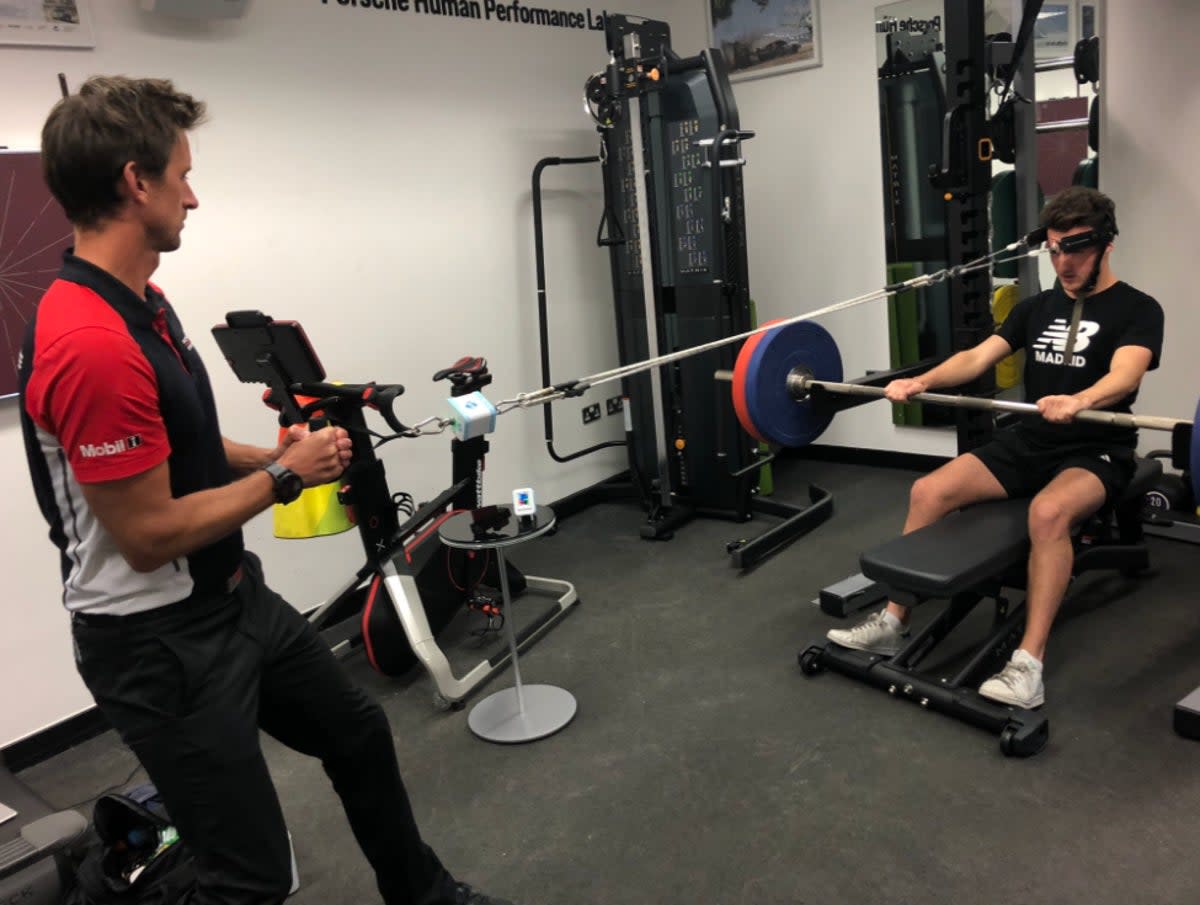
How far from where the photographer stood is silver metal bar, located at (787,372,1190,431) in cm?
219

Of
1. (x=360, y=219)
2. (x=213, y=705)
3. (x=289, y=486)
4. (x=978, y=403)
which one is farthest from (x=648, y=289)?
(x=213, y=705)

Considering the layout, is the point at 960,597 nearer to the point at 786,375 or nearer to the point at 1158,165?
the point at 786,375

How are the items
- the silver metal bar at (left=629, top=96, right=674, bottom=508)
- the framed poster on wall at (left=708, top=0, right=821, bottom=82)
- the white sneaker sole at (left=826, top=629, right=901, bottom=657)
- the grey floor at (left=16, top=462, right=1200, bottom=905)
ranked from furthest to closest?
1. the framed poster on wall at (left=708, top=0, right=821, bottom=82)
2. the silver metal bar at (left=629, top=96, right=674, bottom=508)
3. the white sneaker sole at (left=826, top=629, right=901, bottom=657)
4. the grey floor at (left=16, top=462, right=1200, bottom=905)

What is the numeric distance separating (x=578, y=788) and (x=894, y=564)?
1044mm

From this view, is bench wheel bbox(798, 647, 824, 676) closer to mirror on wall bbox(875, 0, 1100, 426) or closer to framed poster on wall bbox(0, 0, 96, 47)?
mirror on wall bbox(875, 0, 1100, 426)

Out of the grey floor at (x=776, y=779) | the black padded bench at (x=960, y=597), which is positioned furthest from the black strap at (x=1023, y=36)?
the grey floor at (x=776, y=779)

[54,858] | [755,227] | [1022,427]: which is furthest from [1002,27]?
[54,858]

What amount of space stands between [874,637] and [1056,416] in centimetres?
87

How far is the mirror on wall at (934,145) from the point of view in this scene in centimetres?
394

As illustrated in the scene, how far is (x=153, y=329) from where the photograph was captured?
4.39 ft

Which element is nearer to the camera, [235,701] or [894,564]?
[235,701]

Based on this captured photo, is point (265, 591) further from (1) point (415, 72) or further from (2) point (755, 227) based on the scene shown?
(2) point (755, 227)

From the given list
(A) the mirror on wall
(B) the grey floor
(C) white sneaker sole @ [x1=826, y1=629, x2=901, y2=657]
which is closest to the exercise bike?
(B) the grey floor

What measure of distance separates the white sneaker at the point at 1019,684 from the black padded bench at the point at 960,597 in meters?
0.03
